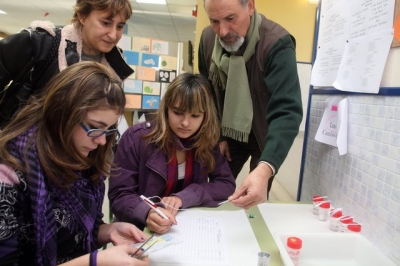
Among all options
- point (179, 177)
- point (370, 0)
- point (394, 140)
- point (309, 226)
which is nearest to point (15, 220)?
point (179, 177)

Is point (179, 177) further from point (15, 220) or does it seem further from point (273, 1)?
point (273, 1)

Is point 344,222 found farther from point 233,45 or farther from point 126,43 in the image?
point 126,43

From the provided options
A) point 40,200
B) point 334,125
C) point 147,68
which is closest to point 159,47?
point 147,68

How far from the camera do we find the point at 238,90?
1.39m

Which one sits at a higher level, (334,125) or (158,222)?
(334,125)

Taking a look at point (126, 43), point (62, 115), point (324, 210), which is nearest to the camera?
point (62, 115)

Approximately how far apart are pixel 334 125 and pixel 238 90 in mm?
418

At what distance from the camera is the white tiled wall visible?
0.89 meters

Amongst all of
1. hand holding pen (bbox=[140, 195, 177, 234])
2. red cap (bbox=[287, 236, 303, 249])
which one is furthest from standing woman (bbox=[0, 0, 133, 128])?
red cap (bbox=[287, 236, 303, 249])

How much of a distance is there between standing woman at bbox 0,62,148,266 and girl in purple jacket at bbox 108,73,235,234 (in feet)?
0.84

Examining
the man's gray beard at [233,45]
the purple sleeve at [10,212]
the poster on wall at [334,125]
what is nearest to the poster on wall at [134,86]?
the man's gray beard at [233,45]

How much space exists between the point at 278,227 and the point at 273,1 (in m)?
2.59

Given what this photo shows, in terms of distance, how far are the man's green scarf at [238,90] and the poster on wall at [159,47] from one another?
2.58m

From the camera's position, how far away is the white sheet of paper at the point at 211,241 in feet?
2.67
